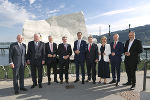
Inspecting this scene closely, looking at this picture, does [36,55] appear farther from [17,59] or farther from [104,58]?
[104,58]

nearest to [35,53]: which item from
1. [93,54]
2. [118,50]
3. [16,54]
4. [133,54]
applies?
[16,54]

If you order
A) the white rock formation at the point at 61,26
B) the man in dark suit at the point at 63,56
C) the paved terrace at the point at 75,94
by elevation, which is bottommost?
the paved terrace at the point at 75,94

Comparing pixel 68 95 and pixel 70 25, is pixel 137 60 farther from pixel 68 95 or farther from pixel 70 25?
pixel 70 25

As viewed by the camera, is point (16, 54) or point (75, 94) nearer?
point (75, 94)

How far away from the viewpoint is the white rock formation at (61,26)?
31241 millimetres

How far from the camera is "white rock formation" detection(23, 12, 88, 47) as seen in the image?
102 feet

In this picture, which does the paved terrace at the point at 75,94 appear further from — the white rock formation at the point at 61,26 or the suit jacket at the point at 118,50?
the white rock formation at the point at 61,26

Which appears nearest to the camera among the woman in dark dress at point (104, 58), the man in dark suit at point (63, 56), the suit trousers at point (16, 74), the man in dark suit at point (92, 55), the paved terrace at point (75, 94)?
the paved terrace at point (75, 94)

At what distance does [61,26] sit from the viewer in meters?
34.1

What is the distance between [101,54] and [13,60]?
3.21 meters

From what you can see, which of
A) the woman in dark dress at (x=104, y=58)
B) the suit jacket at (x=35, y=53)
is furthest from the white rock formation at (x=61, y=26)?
the suit jacket at (x=35, y=53)

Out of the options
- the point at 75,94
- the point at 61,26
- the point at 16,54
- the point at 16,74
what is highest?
the point at 61,26

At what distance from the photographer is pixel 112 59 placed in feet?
22.1

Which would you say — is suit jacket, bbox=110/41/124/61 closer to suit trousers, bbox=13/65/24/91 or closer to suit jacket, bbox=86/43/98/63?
suit jacket, bbox=86/43/98/63
